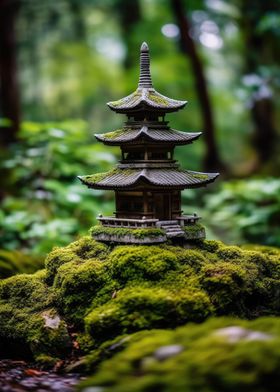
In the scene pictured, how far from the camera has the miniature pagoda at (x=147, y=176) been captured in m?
10.2

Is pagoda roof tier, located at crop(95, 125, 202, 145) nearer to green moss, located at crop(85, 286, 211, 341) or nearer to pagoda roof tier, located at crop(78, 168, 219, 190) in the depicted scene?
pagoda roof tier, located at crop(78, 168, 219, 190)

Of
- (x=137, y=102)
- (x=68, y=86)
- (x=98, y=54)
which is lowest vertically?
(x=137, y=102)

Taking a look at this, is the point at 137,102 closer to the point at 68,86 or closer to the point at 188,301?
the point at 188,301

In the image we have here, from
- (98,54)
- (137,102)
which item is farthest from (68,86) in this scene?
(137,102)

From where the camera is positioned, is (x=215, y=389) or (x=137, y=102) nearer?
(x=215, y=389)

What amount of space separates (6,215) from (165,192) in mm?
8644

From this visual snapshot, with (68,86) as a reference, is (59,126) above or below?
below

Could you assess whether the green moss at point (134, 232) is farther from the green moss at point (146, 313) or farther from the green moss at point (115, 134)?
the green moss at point (115, 134)

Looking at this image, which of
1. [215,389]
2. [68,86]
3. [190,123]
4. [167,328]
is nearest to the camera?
[215,389]

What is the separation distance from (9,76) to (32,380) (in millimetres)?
15912

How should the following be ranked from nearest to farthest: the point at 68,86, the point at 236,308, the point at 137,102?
the point at 236,308 < the point at 137,102 < the point at 68,86

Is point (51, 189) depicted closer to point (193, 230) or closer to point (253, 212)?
point (253, 212)

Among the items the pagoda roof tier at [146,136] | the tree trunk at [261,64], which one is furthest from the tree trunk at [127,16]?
the pagoda roof tier at [146,136]

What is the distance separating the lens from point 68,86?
107ft
